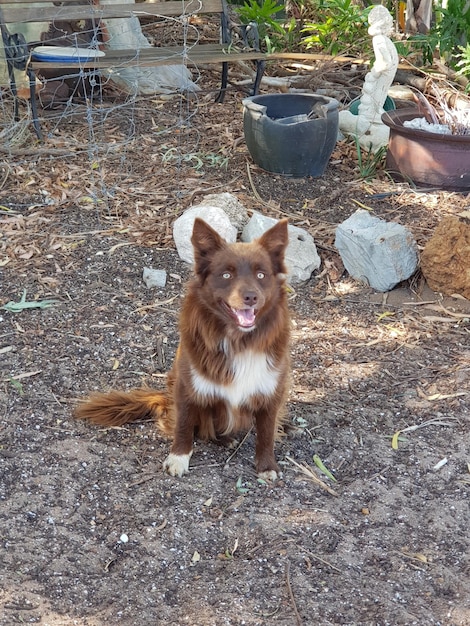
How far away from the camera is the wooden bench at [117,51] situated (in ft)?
25.3

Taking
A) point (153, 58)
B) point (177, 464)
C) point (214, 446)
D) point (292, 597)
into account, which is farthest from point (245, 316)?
point (153, 58)

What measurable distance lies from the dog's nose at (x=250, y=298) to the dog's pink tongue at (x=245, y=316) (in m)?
0.08

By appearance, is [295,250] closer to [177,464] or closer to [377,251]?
[377,251]

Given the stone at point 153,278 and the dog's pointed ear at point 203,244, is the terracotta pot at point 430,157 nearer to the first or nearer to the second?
the stone at point 153,278

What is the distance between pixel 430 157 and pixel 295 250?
1968mm

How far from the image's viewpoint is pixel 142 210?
22.1ft

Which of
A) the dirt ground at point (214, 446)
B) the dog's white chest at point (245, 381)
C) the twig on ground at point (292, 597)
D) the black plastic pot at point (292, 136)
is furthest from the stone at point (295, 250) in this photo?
the twig on ground at point (292, 597)

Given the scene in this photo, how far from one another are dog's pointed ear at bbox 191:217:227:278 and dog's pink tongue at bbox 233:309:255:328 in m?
0.28

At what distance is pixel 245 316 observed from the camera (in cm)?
357

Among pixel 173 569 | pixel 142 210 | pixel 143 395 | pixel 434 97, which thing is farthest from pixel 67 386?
pixel 434 97

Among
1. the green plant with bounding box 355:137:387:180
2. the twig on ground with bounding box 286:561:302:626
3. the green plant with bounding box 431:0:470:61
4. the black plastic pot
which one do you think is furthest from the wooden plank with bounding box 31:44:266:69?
the twig on ground with bounding box 286:561:302:626

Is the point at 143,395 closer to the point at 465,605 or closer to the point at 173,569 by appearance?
the point at 173,569

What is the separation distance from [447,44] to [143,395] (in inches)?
276

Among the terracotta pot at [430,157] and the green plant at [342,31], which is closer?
the terracotta pot at [430,157]
